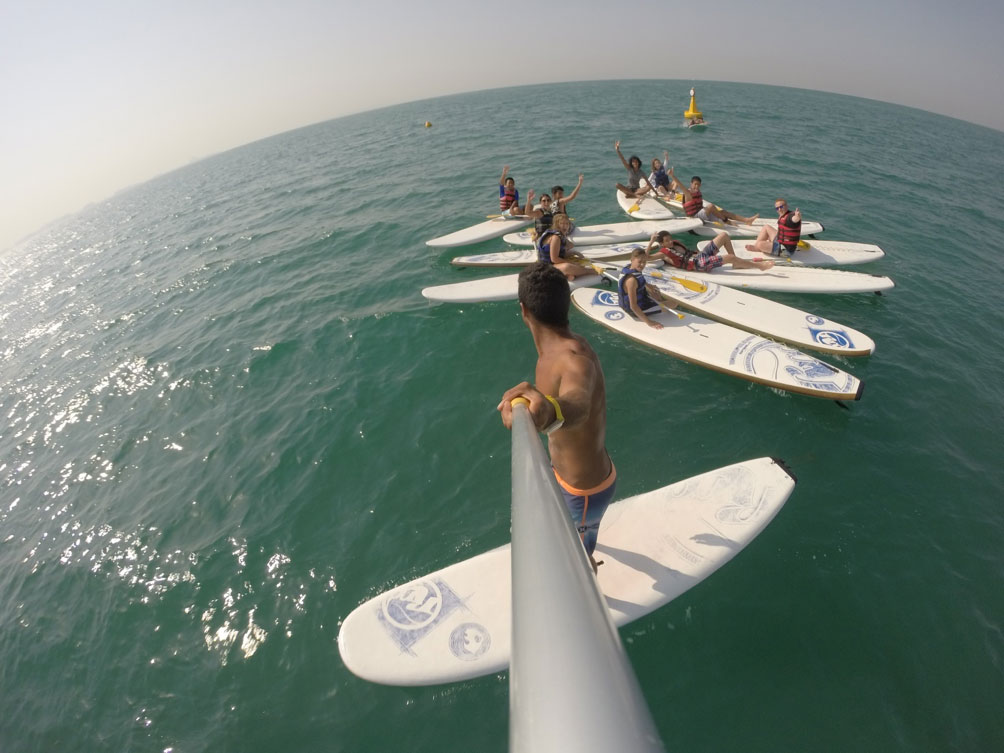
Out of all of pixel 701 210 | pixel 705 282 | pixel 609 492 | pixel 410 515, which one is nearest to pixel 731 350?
pixel 705 282

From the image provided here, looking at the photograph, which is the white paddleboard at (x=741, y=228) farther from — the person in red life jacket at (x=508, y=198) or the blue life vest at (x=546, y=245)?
the person in red life jacket at (x=508, y=198)

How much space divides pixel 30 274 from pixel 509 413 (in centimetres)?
4554

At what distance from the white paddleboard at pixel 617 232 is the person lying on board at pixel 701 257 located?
7.99 ft

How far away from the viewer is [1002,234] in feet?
52.5

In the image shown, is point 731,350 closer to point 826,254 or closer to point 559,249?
point 559,249

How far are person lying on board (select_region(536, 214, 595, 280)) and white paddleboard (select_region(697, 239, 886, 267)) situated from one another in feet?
11.7

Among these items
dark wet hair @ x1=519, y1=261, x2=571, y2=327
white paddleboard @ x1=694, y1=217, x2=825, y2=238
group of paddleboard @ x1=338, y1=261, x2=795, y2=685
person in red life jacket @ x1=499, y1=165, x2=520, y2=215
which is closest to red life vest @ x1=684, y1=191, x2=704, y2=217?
white paddleboard @ x1=694, y1=217, x2=825, y2=238

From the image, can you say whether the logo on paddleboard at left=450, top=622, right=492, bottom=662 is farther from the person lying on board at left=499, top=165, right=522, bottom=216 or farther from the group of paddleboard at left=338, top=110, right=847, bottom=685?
the person lying on board at left=499, top=165, right=522, bottom=216

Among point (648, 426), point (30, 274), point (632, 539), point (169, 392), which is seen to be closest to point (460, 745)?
point (632, 539)

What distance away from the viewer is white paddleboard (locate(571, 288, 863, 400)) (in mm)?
7512

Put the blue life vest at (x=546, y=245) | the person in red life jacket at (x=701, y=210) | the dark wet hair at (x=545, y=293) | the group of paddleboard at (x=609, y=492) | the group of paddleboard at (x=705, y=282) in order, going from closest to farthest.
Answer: the dark wet hair at (x=545, y=293)
the group of paddleboard at (x=609, y=492)
the group of paddleboard at (x=705, y=282)
the blue life vest at (x=546, y=245)
the person in red life jacket at (x=701, y=210)

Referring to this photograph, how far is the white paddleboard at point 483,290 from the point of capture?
11.4 meters

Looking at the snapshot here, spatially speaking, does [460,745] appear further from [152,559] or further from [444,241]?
[444,241]

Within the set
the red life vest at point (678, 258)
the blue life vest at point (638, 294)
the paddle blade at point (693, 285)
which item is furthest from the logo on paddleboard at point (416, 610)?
the red life vest at point (678, 258)
